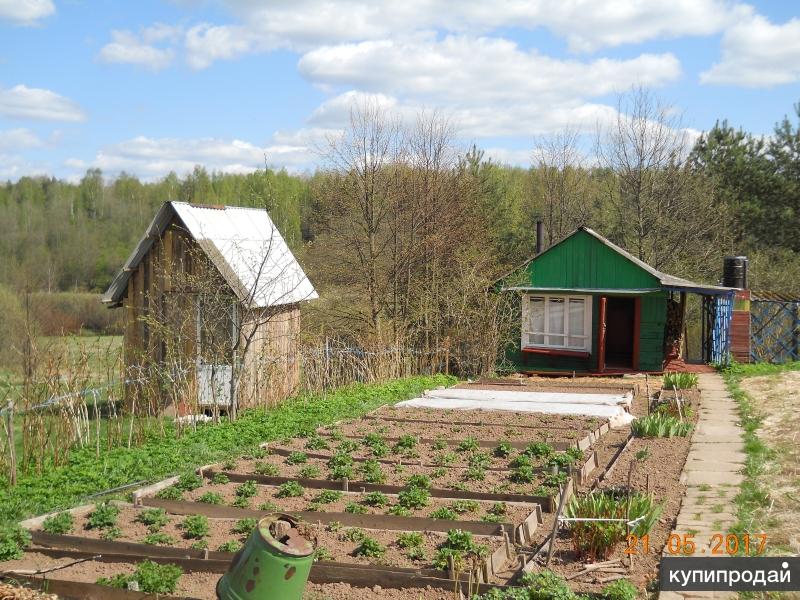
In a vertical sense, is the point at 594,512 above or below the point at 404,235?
below

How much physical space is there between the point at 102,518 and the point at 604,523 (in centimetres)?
460

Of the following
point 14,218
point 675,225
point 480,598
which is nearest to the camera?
point 480,598

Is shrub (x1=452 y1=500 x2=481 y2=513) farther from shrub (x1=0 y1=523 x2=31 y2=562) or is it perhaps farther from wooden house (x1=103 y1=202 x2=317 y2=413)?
wooden house (x1=103 y1=202 x2=317 y2=413)

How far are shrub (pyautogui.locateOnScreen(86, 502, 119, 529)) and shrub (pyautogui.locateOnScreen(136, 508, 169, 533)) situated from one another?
0.24 metres

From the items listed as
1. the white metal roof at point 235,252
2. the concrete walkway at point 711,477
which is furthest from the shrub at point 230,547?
the white metal roof at point 235,252

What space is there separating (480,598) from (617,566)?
4.65ft

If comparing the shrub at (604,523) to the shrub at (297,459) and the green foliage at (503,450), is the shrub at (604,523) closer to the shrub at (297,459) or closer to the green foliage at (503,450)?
the green foliage at (503,450)

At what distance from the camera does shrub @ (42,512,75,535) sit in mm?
7430

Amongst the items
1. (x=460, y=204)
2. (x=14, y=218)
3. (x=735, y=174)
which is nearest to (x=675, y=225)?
(x=735, y=174)

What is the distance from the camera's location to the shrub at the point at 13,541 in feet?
22.3

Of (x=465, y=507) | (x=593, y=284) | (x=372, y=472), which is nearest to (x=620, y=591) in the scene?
(x=465, y=507)

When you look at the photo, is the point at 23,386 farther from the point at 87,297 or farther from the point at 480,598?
the point at 87,297

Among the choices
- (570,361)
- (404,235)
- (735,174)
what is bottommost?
(570,361)

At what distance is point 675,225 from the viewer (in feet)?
100
